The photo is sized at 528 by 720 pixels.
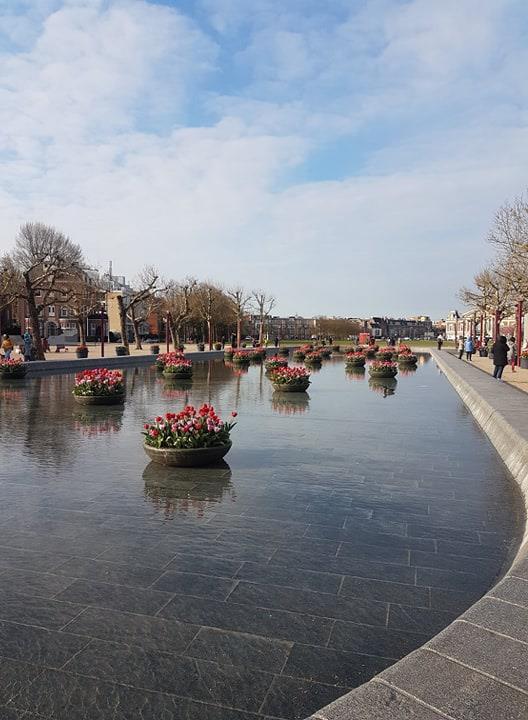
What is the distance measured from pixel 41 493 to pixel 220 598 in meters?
3.48

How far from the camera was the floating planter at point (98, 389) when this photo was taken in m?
14.8

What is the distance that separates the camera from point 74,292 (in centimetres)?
3472

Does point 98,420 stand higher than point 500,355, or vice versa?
point 500,355

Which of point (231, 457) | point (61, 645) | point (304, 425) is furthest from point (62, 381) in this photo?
point (61, 645)

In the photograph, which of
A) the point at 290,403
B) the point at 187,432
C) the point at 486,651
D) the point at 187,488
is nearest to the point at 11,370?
the point at 290,403

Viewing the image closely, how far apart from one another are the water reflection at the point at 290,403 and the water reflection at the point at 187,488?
5980mm

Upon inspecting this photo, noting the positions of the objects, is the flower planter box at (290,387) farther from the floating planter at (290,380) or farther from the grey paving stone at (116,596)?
the grey paving stone at (116,596)

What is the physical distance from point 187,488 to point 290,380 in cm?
1130

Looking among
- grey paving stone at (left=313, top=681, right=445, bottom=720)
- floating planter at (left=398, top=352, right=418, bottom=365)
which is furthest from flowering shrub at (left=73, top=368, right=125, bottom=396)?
floating planter at (left=398, top=352, right=418, bottom=365)

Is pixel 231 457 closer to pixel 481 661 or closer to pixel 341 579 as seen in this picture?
pixel 341 579

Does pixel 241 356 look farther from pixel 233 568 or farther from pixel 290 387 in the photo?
pixel 233 568

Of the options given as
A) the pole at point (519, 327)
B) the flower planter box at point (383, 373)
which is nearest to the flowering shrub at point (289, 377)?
the flower planter box at point (383, 373)

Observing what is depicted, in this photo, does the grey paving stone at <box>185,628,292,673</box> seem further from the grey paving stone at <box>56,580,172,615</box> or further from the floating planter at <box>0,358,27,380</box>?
the floating planter at <box>0,358,27,380</box>

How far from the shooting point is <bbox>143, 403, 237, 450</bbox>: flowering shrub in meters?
8.06
